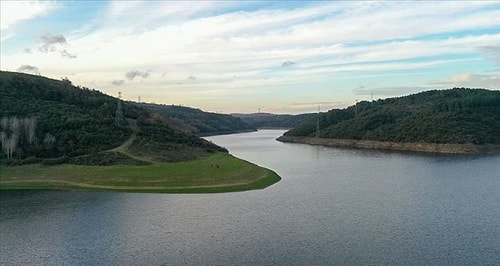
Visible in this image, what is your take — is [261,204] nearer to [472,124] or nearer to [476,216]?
[476,216]

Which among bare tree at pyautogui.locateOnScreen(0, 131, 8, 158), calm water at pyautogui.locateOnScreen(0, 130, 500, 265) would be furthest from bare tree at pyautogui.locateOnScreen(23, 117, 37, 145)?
calm water at pyautogui.locateOnScreen(0, 130, 500, 265)

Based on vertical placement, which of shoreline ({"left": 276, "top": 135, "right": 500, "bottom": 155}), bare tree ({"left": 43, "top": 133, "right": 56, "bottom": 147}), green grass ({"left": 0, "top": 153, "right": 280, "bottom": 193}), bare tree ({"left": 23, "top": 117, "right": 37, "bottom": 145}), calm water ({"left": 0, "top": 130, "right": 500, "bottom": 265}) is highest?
bare tree ({"left": 23, "top": 117, "right": 37, "bottom": 145})

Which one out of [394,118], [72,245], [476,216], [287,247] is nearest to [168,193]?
[72,245]

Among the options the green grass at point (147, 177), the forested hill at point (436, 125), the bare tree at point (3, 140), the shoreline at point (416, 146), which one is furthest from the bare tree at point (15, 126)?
the forested hill at point (436, 125)

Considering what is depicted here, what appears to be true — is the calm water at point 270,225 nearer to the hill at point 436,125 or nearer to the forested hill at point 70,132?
the forested hill at point 70,132

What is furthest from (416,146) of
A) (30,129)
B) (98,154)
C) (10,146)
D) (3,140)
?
(3,140)

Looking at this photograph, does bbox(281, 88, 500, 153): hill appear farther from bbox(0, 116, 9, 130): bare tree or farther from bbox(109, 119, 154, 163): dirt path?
bbox(0, 116, 9, 130): bare tree
